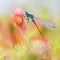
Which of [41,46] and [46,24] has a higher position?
[46,24]

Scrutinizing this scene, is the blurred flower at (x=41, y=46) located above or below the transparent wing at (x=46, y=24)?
below

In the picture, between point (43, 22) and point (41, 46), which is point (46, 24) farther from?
point (41, 46)

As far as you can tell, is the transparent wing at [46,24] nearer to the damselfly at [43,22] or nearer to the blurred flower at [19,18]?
the damselfly at [43,22]

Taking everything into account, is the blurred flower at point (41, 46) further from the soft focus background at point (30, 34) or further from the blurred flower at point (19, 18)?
the blurred flower at point (19, 18)

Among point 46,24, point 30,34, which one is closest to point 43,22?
point 46,24

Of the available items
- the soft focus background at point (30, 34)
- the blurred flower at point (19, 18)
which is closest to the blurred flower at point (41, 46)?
the soft focus background at point (30, 34)

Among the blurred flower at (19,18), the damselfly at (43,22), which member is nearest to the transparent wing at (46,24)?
the damselfly at (43,22)

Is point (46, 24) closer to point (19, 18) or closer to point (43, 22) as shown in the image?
point (43, 22)

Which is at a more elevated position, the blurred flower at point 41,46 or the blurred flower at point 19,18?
the blurred flower at point 19,18

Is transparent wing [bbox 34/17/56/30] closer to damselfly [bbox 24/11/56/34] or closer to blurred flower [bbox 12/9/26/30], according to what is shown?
damselfly [bbox 24/11/56/34]
